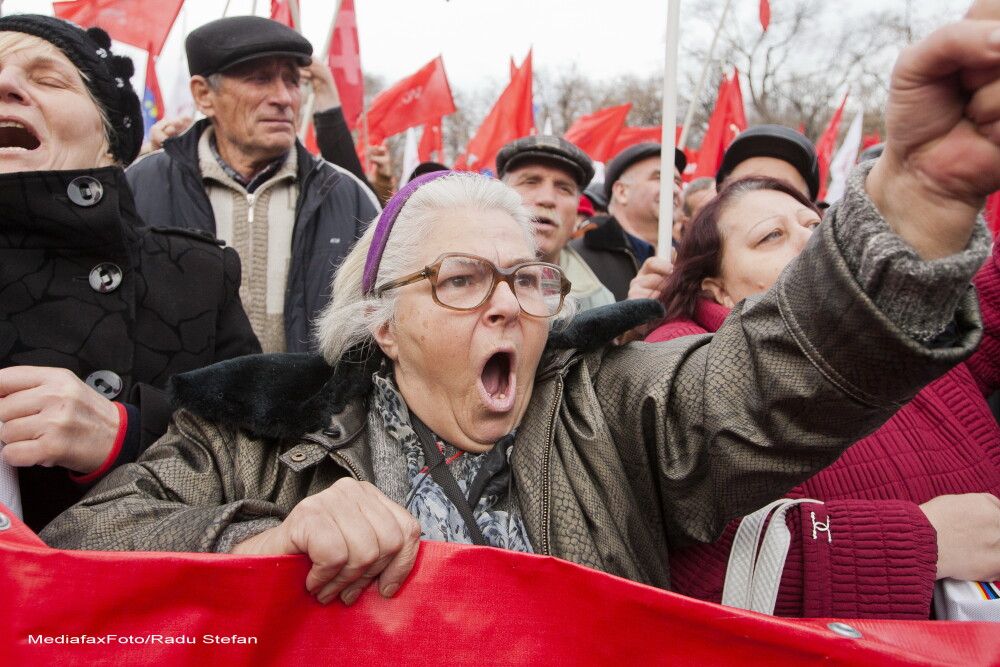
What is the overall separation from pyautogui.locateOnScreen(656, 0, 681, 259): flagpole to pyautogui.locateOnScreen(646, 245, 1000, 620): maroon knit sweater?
127 cm

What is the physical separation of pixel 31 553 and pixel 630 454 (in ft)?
3.56

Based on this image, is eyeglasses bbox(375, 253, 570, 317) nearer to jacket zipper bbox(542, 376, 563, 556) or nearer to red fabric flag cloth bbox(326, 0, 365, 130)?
jacket zipper bbox(542, 376, 563, 556)

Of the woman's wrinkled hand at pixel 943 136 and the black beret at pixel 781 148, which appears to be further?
the black beret at pixel 781 148

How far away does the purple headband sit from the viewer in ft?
6.11

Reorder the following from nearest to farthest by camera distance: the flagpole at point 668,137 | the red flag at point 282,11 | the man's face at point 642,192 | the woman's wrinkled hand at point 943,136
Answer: the woman's wrinkled hand at point 943,136
the flagpole at point 668,137
the man's face at point 642,192
the red flag at point 282,11

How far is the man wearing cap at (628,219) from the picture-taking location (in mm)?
4559

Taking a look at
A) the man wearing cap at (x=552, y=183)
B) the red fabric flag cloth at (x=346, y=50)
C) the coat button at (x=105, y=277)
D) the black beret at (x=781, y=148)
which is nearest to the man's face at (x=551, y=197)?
the man wearing cap at (x=552, y=183)

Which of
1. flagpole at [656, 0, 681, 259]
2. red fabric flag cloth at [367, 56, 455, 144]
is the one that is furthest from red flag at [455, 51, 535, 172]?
flagpole at [656, 0, 681, 259]

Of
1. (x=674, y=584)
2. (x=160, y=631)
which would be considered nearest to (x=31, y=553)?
(x=160, y=631)

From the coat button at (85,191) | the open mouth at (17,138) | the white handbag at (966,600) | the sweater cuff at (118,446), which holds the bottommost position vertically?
the white handbag at (966,600)

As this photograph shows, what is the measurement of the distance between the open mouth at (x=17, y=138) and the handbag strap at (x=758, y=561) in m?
1.89

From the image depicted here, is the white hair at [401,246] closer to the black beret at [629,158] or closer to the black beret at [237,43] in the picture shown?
the black beret at [237,43]

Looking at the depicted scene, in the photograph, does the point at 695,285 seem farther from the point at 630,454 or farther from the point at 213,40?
the point at 213,40

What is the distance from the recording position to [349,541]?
1.17 metres
